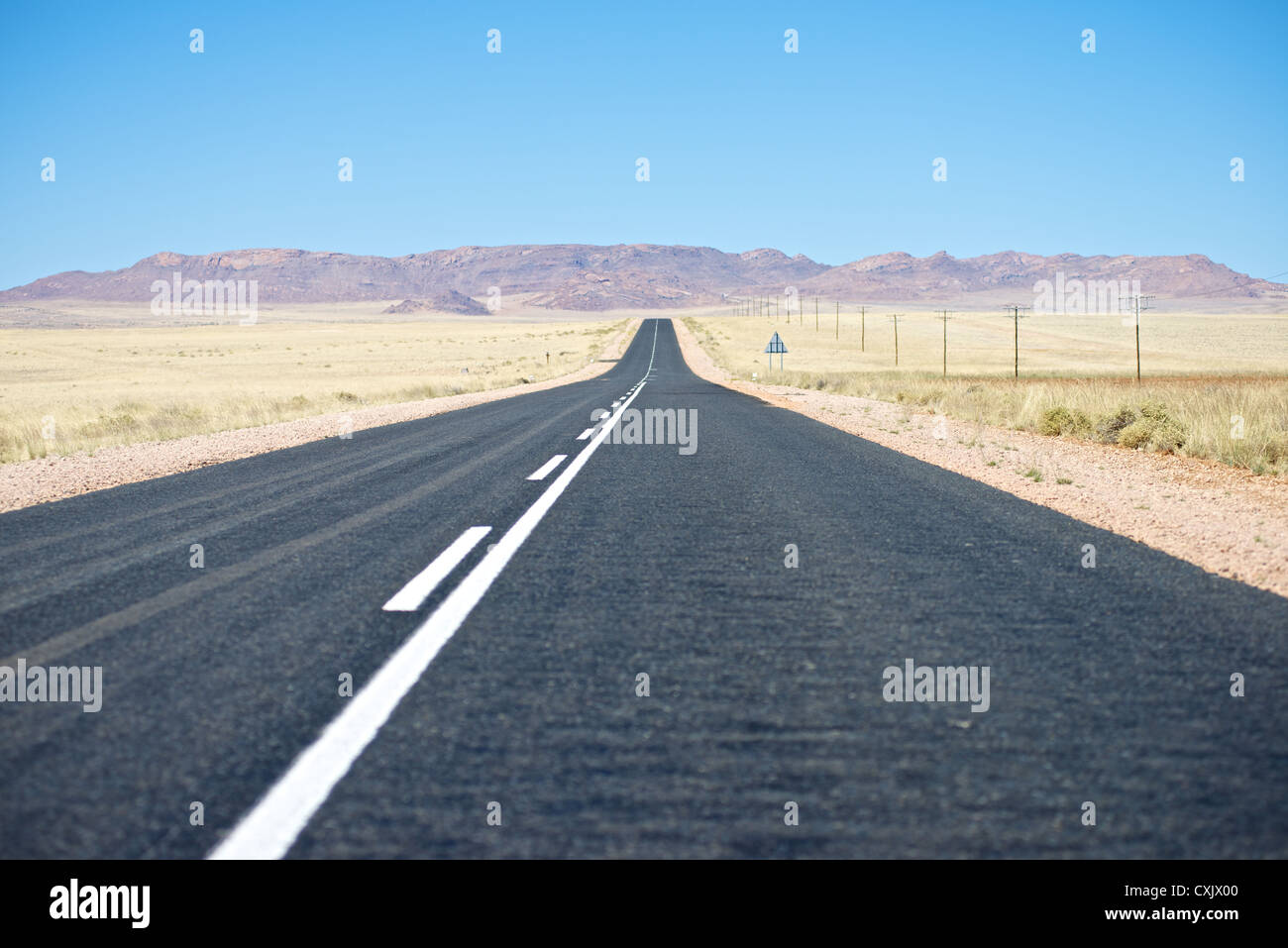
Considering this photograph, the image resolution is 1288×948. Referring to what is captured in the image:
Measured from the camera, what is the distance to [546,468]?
1053cm

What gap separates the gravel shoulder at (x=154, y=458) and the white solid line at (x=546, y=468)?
457cm

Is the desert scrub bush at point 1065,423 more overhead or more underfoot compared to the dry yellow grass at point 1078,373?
more underfoot

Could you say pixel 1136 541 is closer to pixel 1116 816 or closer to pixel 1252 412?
pixel 1116 816

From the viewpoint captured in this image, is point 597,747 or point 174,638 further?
point 174,638

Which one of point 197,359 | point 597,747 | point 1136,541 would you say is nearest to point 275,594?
point 597,747

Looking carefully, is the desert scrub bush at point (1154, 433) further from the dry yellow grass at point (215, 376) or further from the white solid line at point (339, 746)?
the dry yellow grass at point (215, 376)

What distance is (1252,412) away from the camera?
15.1 m

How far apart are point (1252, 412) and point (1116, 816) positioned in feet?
50.3

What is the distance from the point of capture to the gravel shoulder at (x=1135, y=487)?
639 cm

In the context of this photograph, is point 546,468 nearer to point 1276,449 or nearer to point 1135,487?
point 1135,487

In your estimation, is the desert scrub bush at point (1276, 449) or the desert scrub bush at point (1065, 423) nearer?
the desert scrub bush at point (1276, 449)

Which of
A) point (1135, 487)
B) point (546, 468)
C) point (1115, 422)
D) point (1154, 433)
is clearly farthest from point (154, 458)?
point (1115, 422)

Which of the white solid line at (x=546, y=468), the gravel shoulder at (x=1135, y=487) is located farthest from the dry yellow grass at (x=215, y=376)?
the gravel shoulder at (x=1135, y=487)
